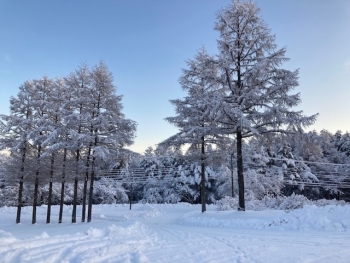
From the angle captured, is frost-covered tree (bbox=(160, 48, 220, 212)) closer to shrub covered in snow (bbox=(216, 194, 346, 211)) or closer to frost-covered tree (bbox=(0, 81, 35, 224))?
shrub covered in snow (bbox=(216, 194, 346, 211))

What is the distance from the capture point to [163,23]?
15.6 metres

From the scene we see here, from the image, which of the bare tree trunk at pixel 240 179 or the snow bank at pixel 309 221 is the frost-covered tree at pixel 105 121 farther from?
the snow bank at pixel 309 221

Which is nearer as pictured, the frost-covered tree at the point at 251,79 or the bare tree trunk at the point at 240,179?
the frost-covered tree at the point at 251,79

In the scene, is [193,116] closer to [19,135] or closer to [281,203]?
[281,203]

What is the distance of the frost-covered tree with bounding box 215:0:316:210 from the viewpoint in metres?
13.7

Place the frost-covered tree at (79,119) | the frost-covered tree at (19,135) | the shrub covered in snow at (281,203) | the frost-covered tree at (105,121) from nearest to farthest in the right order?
the shrub covered in snow at (281,203) → the frost-covered tree at (79,119) → the frost-covered tree at (105,121) → the frost-covered tree at (19,135)

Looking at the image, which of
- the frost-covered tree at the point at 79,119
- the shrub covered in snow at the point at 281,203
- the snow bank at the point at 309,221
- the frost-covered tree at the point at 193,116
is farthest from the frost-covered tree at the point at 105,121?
the snow bank at the point at 309,221

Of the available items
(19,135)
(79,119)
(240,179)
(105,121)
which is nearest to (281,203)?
(240,179)

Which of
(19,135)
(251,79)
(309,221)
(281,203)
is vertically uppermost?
(251,79)

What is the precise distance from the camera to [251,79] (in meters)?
14.9

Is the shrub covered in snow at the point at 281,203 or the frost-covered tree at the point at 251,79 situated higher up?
the frost-covered tree at the point at 251,79

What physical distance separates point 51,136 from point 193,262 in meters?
14.7

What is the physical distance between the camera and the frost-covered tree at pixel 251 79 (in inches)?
538

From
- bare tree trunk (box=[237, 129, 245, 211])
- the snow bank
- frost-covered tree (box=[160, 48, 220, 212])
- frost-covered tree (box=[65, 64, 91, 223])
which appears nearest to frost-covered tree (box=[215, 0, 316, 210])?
bare tree trunk (box=[237, 129, 245, 211])
